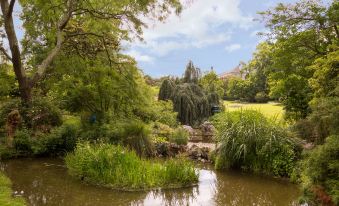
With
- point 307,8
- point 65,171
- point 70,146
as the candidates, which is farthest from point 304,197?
point 307,8

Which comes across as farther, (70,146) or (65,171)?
(70,146)

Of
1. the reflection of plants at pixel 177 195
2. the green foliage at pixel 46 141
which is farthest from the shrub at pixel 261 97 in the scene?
the reflection of plants at pixel 177 195

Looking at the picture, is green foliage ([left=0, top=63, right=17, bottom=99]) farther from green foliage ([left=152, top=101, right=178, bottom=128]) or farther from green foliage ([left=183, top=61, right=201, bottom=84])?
green foliage ([left=183, top=61, right=201, bottom=84])

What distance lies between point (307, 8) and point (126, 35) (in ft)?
24.1

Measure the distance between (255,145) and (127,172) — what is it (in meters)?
3.74

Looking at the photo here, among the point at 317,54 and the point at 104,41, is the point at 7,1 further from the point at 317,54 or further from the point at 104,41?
the point at 317,54

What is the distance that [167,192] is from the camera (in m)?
8.38

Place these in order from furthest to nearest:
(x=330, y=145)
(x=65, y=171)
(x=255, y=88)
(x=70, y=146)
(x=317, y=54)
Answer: (x=255, y=88)
(x=317, y=54)
(x=70, y=146)
(x=65, y=171)
(x=330, y=145)

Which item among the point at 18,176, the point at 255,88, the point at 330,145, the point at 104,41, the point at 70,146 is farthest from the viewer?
the point at 255,88

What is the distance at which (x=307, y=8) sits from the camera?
46.4 feet

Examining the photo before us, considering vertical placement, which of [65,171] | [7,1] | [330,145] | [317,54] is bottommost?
[65,171]

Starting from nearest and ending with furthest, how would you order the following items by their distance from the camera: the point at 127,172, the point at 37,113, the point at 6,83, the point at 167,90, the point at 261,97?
the point at 127,172
the point at 37,113
the point at 6,83
the point at 167,90
the point at 261,97

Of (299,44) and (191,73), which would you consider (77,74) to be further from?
(191,73)

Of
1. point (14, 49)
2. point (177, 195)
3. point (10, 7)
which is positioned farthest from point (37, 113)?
point (177, 195)
